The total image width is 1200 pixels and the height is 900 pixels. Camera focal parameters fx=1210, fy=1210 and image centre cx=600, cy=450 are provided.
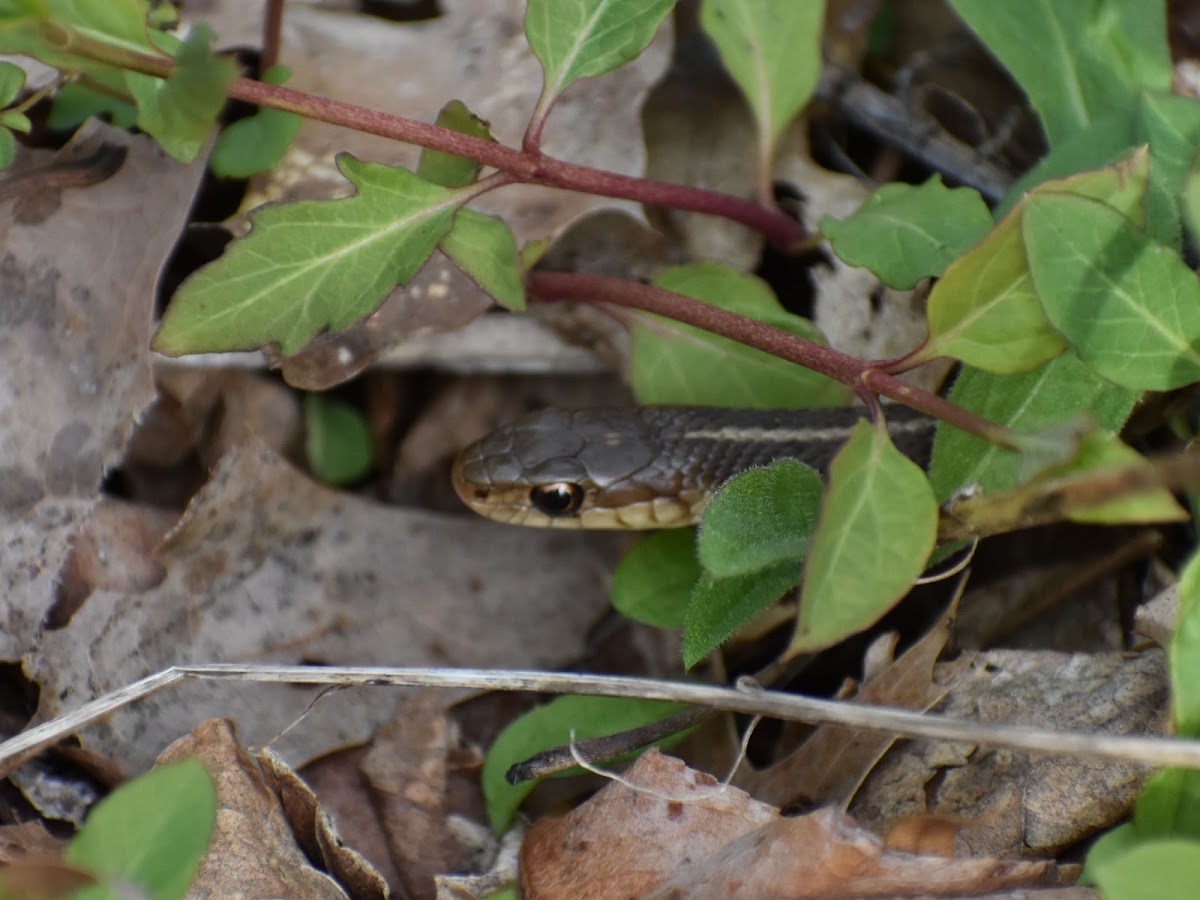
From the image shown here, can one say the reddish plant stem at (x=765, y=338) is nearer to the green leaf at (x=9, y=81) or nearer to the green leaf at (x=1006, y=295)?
the green leaf at (x=1006, y=295)

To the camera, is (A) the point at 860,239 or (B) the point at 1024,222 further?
(A) the point at 860,239

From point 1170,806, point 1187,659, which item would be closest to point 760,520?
point 1187,659

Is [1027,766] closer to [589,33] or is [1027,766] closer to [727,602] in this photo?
[727,602]

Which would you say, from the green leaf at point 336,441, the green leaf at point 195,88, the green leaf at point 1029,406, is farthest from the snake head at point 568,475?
the green leaf at point 195,88

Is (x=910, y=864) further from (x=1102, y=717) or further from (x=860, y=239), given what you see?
(x=860, y=239)

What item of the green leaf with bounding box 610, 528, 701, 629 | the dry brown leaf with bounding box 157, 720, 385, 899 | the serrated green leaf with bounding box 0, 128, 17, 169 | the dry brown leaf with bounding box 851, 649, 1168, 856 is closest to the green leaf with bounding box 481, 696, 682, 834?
the green leaf with bounding box 610, 528, 701, 629

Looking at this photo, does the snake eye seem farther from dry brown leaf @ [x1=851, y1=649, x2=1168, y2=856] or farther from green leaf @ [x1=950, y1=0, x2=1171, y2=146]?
green leaf @ [x1=950, y1=0, x2=1171, y2=146]

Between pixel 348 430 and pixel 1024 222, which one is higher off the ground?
pixel 1024 222

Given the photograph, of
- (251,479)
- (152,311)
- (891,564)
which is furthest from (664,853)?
(152,311)
